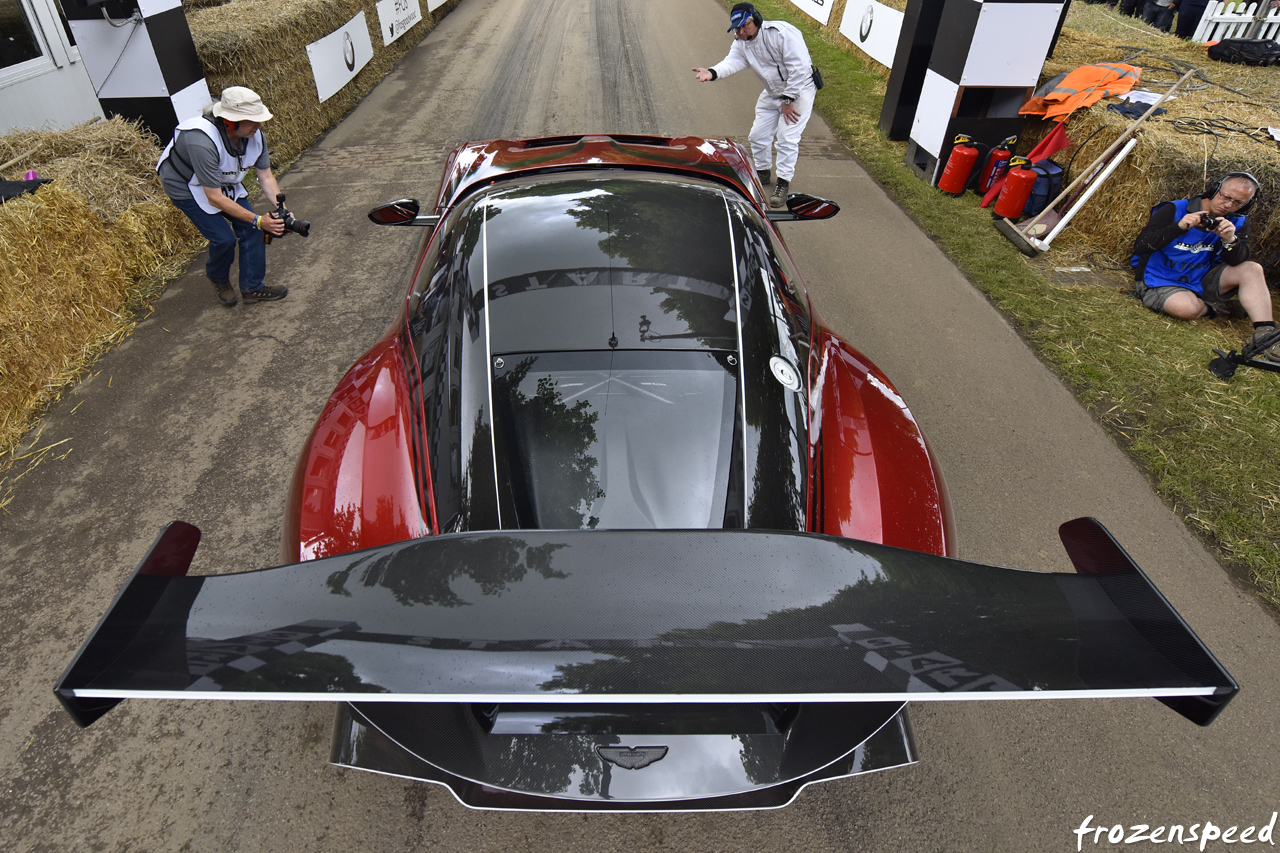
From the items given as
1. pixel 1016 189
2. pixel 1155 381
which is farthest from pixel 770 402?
pixel 1016 189

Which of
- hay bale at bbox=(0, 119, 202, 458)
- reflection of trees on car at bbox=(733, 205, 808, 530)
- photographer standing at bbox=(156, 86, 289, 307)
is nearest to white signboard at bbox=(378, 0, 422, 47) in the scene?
hay bale at bbox=(0, 119, 202, 458)

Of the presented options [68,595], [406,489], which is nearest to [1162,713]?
[406,489]

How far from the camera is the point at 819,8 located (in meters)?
12.7

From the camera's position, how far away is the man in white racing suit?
588 centimetres

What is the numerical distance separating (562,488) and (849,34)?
11.9 metres

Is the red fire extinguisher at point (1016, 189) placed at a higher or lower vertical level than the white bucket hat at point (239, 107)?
lower

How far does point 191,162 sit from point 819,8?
1218 cm

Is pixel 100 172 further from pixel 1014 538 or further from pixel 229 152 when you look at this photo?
pixel 1014 538

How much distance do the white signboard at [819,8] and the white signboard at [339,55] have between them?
795 cm

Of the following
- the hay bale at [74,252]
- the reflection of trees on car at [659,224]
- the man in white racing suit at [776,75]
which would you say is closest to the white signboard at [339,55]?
the hay bale at [74,252]

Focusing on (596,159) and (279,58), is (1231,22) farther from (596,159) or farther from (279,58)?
(279,58)

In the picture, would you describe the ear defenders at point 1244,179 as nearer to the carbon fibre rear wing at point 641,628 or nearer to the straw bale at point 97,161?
the carbon fibre rear wing at point 641,628

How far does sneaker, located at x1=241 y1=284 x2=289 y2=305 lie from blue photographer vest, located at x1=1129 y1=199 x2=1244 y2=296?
6580 mm

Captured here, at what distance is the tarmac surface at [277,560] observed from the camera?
7.22 ft
